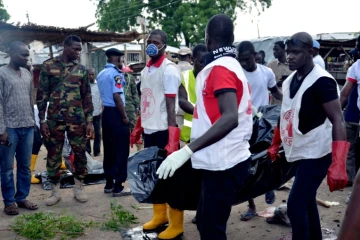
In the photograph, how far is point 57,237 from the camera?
13.7 feet

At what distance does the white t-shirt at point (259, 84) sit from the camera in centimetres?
459

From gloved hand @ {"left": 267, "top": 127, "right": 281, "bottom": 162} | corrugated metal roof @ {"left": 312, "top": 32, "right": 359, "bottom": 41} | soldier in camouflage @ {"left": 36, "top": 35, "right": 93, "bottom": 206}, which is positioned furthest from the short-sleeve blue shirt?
corrugated metal roof @ {"left": 312, "top": 32, "right": 359, "bottom": 41}

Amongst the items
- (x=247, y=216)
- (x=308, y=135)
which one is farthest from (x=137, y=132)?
(x=308, y=135)

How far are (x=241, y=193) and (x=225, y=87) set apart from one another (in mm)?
1339

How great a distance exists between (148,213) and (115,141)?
1.31m

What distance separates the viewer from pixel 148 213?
491 cm

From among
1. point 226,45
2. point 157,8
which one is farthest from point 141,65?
point 157,8

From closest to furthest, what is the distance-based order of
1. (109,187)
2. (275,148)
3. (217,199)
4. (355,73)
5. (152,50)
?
1. (217,199)
2. (275,148)
3. (152,50)
4. (355,73)
5. (109,187)

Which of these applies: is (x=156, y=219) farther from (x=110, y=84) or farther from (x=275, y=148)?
(x=110, y=84)

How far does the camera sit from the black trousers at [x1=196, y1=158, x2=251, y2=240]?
8.36ft

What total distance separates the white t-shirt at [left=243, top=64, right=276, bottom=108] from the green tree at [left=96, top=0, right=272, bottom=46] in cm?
2536

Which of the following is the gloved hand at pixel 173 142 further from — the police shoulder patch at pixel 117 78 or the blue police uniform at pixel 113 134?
the police shoulder patch at pixel 117 78

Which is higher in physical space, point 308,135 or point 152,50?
point 152,50

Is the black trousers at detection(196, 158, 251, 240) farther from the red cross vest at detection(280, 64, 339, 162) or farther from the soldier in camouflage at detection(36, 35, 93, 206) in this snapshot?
the soldier in camouflage at detection(36, 35, 93, 206)
